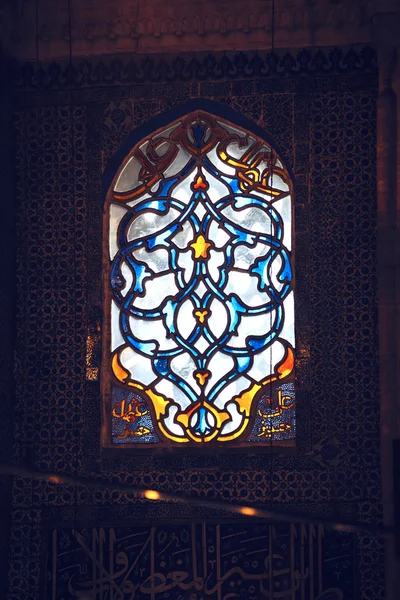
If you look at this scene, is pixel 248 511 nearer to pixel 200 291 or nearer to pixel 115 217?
pixel 200 291

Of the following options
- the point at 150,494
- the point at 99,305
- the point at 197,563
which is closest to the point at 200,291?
the point at 99,305

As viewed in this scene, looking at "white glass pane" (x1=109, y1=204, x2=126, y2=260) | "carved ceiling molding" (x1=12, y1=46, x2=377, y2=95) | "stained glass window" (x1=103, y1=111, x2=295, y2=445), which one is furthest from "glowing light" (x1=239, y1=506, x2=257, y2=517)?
"carved ceiling molding" (x1=12, y1=46, x2=377, y2=95)

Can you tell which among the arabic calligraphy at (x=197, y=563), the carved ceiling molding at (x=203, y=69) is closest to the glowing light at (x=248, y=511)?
the arabic calligraphy at (x=197, y=563)

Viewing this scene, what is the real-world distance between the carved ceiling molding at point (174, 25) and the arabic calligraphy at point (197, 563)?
2.42 metres

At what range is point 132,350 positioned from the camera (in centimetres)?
877

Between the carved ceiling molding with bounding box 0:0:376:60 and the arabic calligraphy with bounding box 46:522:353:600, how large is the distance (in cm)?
242

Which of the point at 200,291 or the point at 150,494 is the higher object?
the point at 200,291

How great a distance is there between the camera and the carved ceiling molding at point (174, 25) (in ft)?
29.0

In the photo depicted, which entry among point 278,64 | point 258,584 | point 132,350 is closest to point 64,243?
point 132,350

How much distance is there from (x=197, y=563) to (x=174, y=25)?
269cm

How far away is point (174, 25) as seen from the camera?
8922 mm

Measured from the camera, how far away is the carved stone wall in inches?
334

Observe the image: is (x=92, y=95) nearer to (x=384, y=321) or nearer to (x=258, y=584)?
(x=384, y=321)

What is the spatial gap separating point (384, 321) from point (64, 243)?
1.64m
